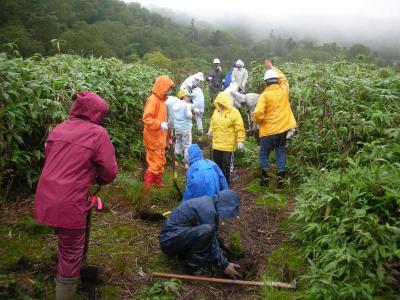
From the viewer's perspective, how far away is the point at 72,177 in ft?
11.5

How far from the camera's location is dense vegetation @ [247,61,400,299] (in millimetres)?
3859

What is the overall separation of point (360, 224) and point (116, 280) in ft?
8.95

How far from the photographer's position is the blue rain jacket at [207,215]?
181 inches

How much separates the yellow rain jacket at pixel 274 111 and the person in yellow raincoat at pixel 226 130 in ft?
1.35

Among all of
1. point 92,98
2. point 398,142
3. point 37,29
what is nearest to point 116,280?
point 92,98

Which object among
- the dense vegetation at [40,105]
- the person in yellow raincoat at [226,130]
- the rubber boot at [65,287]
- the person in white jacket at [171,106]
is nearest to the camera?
the rubber boot at [65,287]

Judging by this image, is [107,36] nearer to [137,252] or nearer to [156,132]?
[156,132]

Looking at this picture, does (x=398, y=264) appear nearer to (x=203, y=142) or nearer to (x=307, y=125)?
(x=307, y=125)

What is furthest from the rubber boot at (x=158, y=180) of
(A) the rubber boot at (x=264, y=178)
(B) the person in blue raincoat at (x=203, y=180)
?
(A) the rubber boot at (x=264, y=178)

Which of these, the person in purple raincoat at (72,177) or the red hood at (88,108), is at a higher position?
the red hood at (88,108)

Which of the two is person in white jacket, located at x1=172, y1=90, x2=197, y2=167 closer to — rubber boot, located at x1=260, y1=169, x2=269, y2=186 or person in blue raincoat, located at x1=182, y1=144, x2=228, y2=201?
rubber boot, located at x1=260, y1=169, x2=269, y2=186

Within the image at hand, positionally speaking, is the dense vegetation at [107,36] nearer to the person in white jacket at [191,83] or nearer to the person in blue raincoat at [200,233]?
the person in white jacket at [191,83]

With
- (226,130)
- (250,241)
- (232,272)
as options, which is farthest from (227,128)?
(232,272)

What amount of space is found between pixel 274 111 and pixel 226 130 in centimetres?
97
